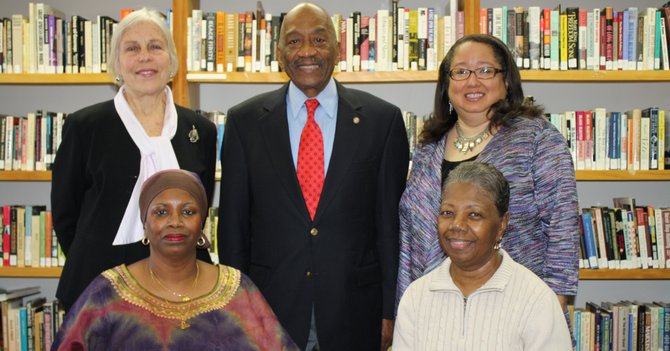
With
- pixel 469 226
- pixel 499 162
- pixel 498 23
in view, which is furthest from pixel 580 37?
pixel 469 226

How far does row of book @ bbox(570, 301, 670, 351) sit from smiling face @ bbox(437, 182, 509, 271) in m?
2.04

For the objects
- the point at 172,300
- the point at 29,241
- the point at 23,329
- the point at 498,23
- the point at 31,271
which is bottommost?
the point at 23,329

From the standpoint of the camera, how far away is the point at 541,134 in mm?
2443

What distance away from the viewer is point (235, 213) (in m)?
2.71

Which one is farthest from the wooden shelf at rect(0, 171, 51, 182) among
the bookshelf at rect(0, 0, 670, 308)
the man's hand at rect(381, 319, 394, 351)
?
the man's hand at rect(381, 319, 394, 351)

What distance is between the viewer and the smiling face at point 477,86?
250cm

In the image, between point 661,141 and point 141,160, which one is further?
point 661,141

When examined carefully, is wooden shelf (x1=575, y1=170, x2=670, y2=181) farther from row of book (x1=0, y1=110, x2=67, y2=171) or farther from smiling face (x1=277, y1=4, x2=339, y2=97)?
row of book (x1=0, y1=110, x2=67, y2=171)

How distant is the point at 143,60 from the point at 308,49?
1.98ft

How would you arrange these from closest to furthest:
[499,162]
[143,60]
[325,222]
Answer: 1. [499,162]
2. [325,222]
3. [143,60]

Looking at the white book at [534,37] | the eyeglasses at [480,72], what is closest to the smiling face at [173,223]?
the eyeglasses at [480,72]

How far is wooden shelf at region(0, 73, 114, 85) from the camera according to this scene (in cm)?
398

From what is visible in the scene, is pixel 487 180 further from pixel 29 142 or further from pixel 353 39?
pixel 29 142

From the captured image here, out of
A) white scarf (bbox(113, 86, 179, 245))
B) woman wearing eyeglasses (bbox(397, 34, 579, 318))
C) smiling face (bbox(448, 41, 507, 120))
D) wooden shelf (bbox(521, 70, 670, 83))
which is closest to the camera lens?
woman wearing eyeglasses (bbox(397, 34, 579, 318))
